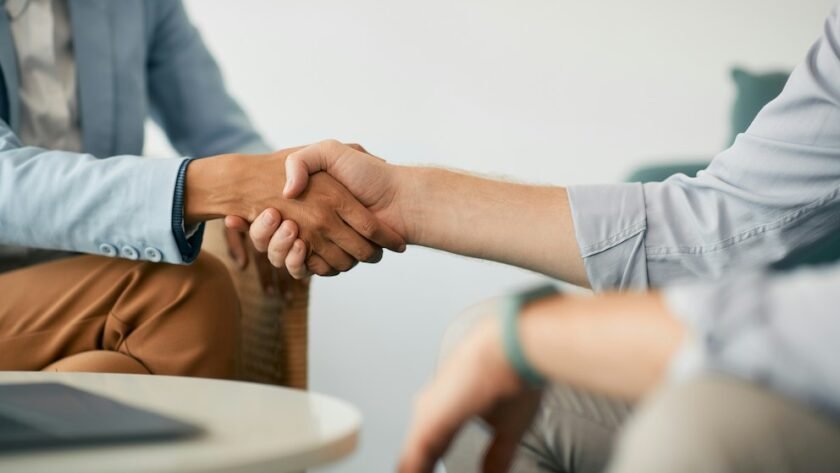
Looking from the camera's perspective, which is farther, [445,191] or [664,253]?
[445,191]

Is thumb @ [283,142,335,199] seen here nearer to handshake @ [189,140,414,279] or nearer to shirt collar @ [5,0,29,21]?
handshake @ [189,140,414,279]

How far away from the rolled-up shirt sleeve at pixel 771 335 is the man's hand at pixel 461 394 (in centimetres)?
11

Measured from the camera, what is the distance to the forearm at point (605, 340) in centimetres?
47

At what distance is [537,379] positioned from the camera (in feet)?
1.74

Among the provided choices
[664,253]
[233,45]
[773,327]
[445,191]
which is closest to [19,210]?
[445,191]

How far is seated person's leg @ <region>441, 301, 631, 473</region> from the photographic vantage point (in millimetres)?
1031

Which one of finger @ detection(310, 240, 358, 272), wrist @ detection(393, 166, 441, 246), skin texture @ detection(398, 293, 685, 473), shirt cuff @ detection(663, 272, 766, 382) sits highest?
A: shirt cuff @ detection(663, 272, 766, 382)

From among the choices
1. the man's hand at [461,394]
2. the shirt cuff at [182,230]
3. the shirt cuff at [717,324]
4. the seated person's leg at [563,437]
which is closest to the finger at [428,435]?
the man's hand at [461,394]

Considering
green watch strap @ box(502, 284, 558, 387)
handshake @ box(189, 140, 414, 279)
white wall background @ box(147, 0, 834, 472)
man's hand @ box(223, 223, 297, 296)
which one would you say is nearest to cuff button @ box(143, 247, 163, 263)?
handshake @ box(189, 140, 414, 279)

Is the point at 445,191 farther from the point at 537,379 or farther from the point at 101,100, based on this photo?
the point at 537,379

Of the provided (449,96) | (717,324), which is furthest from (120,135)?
(717,324)

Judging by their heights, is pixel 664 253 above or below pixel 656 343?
below

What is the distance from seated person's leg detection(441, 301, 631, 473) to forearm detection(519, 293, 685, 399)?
518mm

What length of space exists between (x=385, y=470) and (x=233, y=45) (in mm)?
1152
